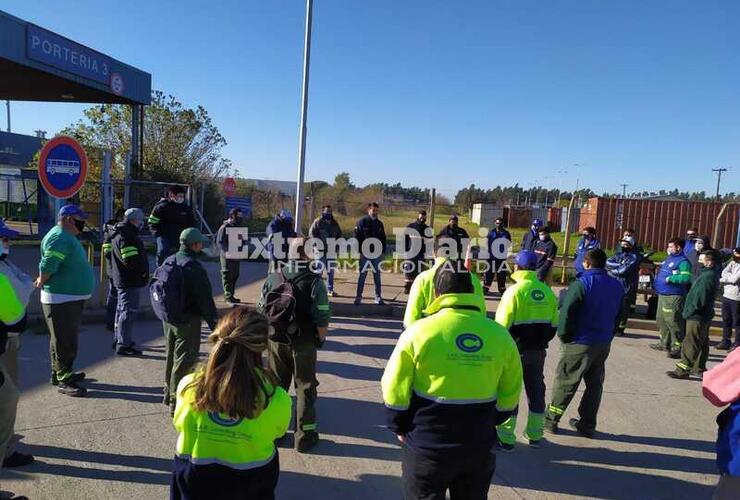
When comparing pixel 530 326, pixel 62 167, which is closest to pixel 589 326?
pixel 530 326

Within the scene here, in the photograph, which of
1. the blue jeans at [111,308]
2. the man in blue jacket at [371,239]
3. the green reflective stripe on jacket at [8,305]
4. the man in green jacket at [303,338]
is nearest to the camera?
the green reflective stripe on jacket at [8,305]

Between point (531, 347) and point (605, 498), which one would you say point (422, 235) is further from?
point (605, 498)

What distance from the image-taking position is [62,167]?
21.8 ft

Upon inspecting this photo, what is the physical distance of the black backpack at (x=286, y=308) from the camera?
3.99 m

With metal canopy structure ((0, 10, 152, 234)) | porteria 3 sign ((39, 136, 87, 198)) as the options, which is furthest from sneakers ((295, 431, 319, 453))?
metal canopy structure ((0, 10, 152, 234))

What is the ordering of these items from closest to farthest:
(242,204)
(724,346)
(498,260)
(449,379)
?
(449,379) < (724,346) < (498,260) < (242,204)

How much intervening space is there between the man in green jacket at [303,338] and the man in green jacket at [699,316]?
5.12 m

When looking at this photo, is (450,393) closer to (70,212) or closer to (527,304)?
(527,304)

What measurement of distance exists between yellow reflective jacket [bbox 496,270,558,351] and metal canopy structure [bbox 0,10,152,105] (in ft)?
47.6

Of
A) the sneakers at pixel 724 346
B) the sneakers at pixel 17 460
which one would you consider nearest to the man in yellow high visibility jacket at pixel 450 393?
the sneakers at pixel 17 460

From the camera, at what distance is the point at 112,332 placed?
7.44 m

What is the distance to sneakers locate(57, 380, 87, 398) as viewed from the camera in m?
5.06

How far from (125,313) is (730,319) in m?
9.29

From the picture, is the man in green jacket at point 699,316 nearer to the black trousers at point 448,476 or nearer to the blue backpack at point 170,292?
the black trousers at point 448,476
